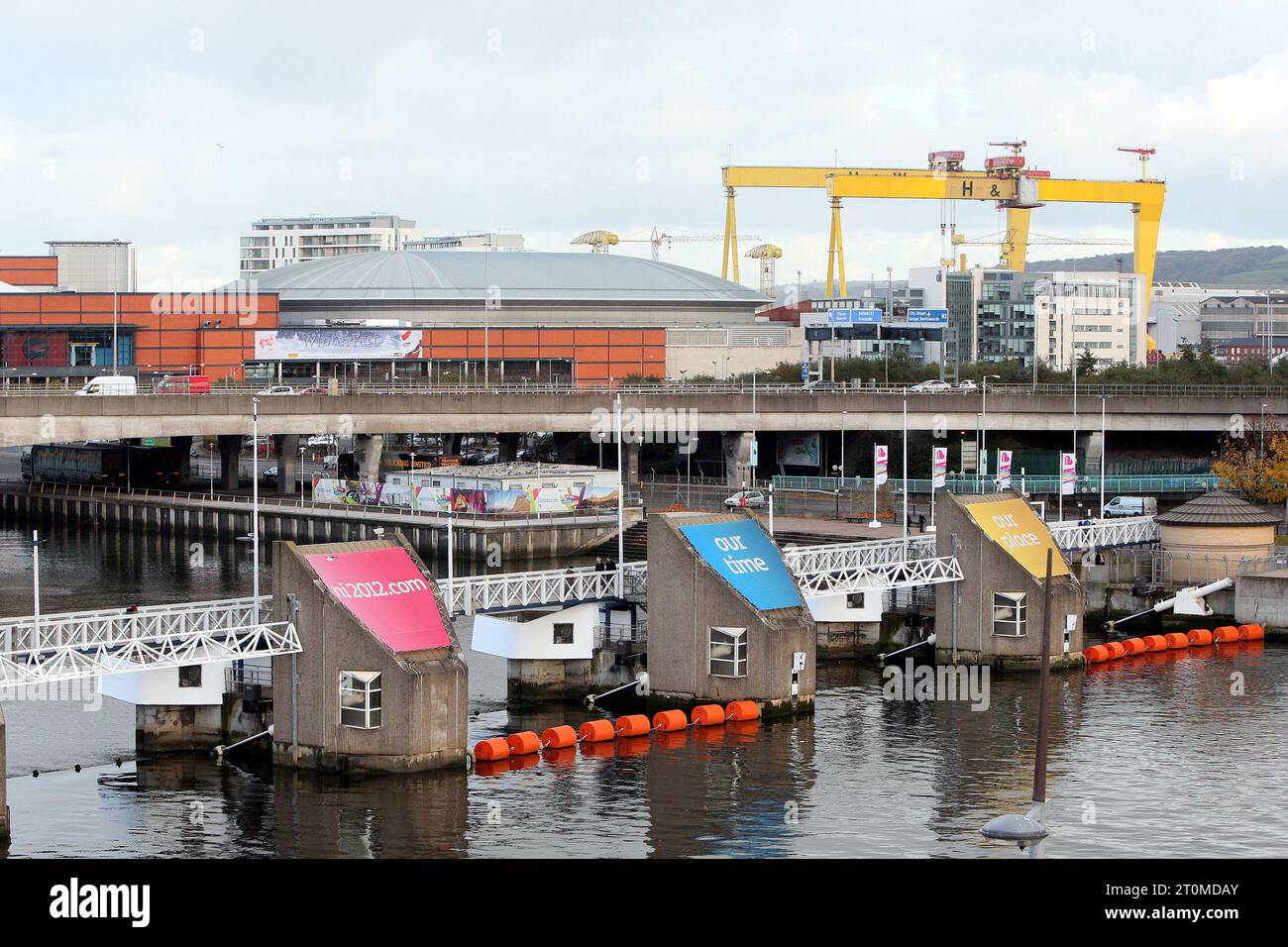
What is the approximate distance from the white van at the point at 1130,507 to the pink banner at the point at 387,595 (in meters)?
52.5

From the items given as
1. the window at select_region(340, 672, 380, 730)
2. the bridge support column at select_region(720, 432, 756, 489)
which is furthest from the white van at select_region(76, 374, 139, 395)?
the window at select_region(340, 672, 380, 730)

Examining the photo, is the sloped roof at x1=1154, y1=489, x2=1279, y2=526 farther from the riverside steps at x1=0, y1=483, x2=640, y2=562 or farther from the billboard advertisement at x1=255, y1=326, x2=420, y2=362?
the billboard advertisement at x1=255, y1=326, x2=420, y2=362

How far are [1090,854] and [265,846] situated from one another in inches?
641

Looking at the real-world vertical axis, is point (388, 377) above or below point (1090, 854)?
above

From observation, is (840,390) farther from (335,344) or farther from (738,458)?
(335,344)

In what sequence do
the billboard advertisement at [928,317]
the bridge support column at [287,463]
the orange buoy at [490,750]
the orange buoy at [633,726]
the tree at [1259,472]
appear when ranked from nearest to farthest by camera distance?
the orange buoy at [490,750]
the orange buoy at [633,726]
the tree at [1259,472]
the bridge support column at [287,463]
the billboard advertisement at [928,317]

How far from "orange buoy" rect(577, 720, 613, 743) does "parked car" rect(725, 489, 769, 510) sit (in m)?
41.8

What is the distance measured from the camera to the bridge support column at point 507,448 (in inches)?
4779

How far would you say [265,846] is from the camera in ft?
128

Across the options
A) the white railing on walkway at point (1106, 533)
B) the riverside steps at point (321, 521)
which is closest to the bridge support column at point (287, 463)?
the riverside steps at point (321, 521)

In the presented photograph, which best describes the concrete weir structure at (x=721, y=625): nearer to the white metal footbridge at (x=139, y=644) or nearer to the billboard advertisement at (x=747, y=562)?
the billboard advertisement at (x=747, y=562)
